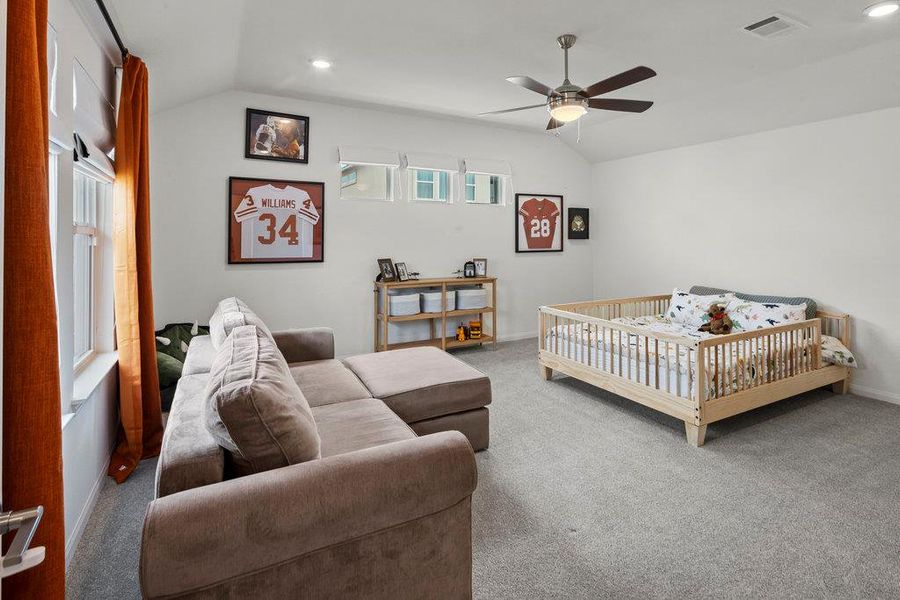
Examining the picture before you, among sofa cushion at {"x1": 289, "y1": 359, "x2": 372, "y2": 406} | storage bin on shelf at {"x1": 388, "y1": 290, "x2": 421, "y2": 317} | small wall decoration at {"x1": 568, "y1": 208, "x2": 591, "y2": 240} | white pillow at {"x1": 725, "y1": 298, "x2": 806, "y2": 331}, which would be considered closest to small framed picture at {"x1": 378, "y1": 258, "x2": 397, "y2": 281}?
storage bin on shelf at {"x1": 388, "y1": 290, "x2": 421, "y2": 317}

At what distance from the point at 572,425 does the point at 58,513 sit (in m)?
2.81

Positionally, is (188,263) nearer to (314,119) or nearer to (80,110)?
(314,119)

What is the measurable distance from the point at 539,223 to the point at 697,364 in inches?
139

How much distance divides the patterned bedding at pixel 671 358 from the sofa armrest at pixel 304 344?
1980 mm

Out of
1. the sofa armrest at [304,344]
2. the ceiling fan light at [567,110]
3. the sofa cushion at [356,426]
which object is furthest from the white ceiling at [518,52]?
the sofa cushion at [356,426]

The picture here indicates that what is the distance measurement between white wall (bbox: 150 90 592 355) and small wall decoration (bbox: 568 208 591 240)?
0.31 ft

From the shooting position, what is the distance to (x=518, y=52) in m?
3.37

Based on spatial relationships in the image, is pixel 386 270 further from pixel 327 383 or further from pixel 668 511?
pixel 668 511

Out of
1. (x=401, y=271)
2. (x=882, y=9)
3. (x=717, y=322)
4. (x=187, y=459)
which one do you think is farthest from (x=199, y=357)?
(x=882, y=9)

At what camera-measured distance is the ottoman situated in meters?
2.58

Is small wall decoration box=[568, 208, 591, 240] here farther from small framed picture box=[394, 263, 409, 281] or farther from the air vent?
the air vent

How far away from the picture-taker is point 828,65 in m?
3.46

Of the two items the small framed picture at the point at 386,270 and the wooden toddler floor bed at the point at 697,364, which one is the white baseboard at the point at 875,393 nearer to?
the wooden toddler floor bed at the point at 697,364

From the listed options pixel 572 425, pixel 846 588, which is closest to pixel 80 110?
pixel 572 425
